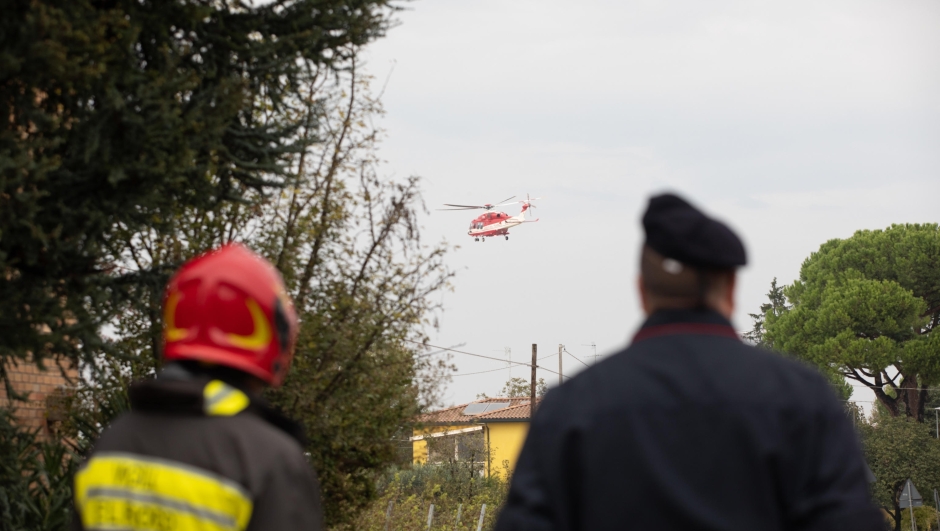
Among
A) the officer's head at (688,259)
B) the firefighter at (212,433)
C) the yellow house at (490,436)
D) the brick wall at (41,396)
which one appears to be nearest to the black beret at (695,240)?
the officer's head at (688,259)

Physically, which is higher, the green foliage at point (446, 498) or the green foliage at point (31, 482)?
the green foliage at point (446, 498)

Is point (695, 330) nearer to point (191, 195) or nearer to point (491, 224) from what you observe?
point (191, 195)

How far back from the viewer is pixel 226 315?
7.00 ft

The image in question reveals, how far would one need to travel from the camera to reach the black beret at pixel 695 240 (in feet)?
7.06

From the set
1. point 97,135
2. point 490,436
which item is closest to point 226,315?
point 97,135

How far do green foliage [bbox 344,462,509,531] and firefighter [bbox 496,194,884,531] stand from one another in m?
18.1

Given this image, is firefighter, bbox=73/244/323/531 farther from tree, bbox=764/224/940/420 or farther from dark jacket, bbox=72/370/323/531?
tree, bbox=764/224/940/420

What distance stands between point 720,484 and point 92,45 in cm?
542

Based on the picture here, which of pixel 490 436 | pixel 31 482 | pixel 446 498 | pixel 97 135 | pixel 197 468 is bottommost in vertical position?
pixel 197 468

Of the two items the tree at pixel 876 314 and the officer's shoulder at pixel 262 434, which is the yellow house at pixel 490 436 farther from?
the officer's shoulder at pixel 262 434

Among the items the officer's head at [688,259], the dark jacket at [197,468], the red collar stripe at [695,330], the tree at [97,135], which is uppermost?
the tree at [97,135]

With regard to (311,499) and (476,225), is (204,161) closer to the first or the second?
(311,499)

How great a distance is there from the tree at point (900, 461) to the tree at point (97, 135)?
49.2 meters

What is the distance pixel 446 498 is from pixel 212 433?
24598 mm
